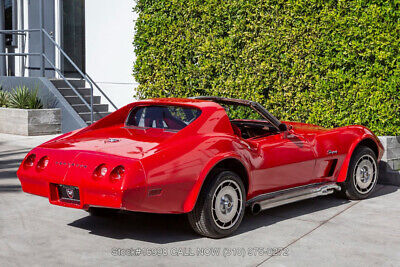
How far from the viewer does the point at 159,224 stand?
5887mm

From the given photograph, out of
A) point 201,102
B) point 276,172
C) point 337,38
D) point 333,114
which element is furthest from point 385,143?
point 201,102

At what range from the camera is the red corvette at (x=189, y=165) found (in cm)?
480

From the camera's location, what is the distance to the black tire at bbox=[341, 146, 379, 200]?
6963 mm

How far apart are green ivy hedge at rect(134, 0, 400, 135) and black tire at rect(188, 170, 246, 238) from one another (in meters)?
3.80

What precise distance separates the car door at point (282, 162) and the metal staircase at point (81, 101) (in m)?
7.82

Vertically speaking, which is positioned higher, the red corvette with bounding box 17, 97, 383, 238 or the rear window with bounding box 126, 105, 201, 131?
the rear window with bounding box 126, 105, 201, 131

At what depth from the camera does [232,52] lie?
9930 mm

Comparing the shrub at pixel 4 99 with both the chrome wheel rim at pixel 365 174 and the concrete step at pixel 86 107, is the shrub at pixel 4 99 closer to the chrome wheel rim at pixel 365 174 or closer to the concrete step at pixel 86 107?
the concrete step at pixel 86 107

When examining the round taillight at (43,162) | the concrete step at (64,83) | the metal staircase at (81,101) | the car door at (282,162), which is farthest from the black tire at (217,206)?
the concrete step at (64,83)

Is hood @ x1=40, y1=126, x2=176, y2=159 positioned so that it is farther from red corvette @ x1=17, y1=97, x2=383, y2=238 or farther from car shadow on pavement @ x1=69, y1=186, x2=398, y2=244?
car shadow on pavement @ x1=69, y1=186, x2=398, y2=244

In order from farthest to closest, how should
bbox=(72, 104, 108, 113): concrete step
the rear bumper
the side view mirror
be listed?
bbox=(72, 104, 108, 113): concrete step → the side view mirror → the rear bumper

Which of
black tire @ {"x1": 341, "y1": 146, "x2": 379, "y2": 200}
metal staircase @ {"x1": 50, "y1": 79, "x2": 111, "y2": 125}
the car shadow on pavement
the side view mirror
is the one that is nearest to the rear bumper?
the car shadow on pavement

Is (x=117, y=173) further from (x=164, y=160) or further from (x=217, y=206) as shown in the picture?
(x=217, y=206)

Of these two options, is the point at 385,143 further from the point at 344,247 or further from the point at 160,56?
the point at 160,56
